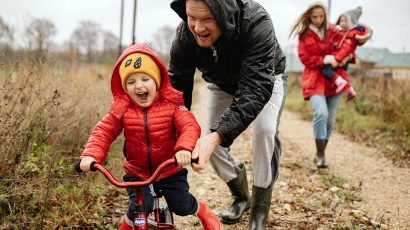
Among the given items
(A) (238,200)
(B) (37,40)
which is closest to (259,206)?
(A) (238,200)

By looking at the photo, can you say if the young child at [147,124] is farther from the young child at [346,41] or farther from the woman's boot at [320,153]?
the young child at [346,41]

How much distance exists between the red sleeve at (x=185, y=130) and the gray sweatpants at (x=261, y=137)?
0.62 meters

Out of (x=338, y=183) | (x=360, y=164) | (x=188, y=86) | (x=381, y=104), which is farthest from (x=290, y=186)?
(x=381, y=104)

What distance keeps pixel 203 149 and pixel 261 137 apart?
0.81 meters

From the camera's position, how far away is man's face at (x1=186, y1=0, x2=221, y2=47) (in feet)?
7.66

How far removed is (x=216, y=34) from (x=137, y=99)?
0.68 metres

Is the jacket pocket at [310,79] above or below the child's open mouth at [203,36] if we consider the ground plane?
below

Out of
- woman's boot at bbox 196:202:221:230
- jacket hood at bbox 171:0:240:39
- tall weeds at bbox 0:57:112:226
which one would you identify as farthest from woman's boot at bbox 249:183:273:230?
tall weeds at bbox 0:57:112:226

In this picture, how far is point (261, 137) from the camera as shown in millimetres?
2982

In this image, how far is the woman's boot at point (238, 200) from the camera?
3.67 metres

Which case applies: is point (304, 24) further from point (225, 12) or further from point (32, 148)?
point (32, 148)

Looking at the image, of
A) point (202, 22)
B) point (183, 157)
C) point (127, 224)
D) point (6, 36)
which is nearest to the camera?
point (183, 157)

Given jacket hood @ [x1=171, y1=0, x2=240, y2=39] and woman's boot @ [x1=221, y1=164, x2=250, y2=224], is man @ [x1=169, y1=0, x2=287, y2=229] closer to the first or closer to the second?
jacket hood @ [x1=171, y1=0, x2=240, y2=39]

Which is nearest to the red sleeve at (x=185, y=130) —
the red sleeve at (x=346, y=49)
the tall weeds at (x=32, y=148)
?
the tall weeds at (x=32, y=148)
